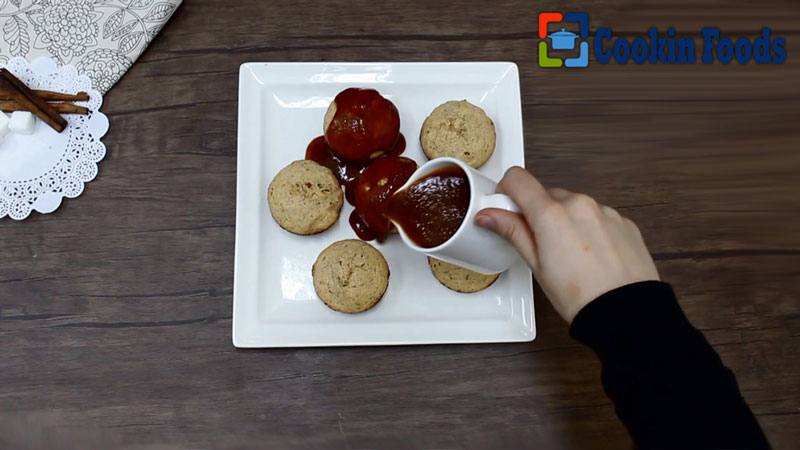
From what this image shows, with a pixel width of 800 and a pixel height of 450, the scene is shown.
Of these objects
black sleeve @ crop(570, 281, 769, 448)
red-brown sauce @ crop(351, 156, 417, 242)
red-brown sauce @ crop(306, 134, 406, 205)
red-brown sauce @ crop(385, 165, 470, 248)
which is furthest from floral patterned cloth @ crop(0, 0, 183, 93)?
black sleeve @ crop(570, 281, 769, 448)

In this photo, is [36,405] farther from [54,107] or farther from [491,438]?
[491,438]

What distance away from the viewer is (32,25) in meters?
1.38

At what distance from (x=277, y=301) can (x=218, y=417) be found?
275mm

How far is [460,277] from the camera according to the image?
121cm

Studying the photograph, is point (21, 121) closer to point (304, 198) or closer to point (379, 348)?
point (304, 198)

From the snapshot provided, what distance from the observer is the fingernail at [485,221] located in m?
0.92

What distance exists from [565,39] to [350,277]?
0.82m

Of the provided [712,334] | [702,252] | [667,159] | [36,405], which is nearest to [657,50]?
[667,159]

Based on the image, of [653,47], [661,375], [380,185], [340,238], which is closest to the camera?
[661,375]

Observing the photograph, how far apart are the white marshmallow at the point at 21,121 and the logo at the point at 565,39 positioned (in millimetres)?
1175

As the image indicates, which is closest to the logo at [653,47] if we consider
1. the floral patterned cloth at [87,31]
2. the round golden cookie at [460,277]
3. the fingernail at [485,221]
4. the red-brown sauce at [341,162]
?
the red-brown sauce at [341,162]

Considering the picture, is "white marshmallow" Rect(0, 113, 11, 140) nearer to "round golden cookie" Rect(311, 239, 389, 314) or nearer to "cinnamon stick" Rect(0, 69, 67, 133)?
"cinnamon stick" Rect(0, 69, 67, 133)

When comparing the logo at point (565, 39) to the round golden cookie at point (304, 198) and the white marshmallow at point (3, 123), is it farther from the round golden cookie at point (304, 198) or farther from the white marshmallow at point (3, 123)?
the white marshmallow at point (3, 123)

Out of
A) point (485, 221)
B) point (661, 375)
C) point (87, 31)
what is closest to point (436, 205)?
point (485, 221)
